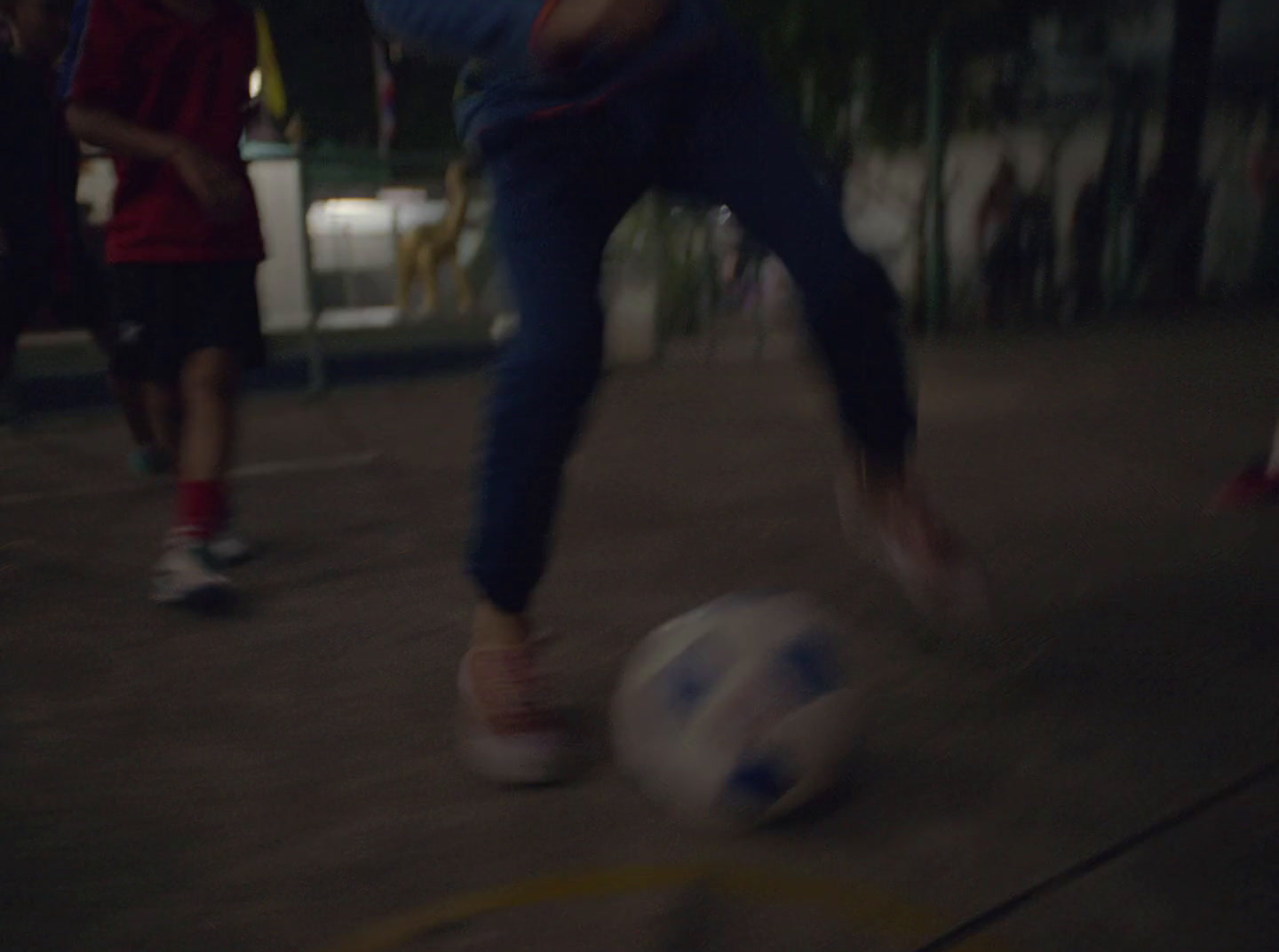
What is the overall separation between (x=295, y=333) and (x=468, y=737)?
5.54 m

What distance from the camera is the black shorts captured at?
8.83 ft

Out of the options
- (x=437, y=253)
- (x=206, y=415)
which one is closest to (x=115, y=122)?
(x=206, y=415)

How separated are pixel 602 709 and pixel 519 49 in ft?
3.49

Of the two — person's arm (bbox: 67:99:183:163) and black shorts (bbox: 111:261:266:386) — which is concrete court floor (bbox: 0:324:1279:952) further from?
person's arm (bbox: 67:99:183:163)

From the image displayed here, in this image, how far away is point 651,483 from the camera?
12.0 feet

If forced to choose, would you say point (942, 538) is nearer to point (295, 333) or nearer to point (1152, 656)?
point (1152, 656)

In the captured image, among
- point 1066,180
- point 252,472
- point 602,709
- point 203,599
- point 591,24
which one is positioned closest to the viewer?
point 591,24

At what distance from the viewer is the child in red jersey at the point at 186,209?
8.43ft

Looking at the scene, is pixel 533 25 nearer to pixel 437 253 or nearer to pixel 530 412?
pixel 530 412

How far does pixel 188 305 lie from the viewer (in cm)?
270

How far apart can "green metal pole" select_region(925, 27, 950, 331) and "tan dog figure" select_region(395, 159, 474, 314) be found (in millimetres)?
3262

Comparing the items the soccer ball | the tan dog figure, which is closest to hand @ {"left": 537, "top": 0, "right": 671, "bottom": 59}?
the soccer ball

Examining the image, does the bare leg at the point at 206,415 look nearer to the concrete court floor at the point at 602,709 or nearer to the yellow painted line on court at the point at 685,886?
the concrete court floor at the point at 602,709

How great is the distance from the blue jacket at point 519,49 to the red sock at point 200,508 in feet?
3.99
